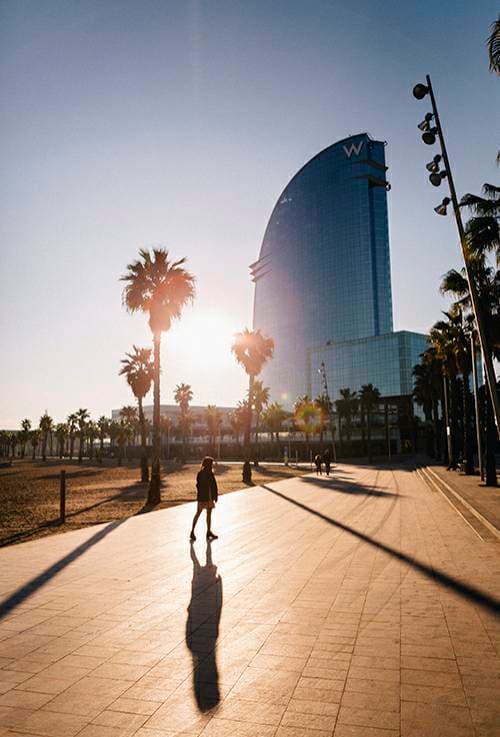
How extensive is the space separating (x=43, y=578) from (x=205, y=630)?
406cm

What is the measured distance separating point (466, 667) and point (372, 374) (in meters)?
126

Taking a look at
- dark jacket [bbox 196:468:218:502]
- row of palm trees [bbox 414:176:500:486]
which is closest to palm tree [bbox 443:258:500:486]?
row of palm trees [bbox 414:176:500:486]

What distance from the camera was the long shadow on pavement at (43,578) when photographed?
690cm

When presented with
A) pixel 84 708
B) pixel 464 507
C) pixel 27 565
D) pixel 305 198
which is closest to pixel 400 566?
pixel 84 708

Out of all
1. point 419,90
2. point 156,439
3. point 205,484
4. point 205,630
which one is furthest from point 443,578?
point 156,439

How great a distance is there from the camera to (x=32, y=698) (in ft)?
13.8

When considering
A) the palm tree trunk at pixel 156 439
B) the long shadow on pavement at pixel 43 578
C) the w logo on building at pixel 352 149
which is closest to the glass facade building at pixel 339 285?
the w logo on building at pixel 352 149

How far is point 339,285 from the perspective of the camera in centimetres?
15888

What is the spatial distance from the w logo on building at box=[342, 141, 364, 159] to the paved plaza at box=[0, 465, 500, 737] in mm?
187039

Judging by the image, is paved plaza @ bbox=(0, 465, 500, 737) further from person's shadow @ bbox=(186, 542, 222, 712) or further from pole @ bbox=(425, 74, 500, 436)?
pole @ bbox=(425, 74, 500, 436)

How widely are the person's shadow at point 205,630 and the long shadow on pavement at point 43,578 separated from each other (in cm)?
258

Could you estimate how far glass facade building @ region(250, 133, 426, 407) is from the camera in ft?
424

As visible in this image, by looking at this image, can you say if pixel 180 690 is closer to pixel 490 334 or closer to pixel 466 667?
pixel 466 667

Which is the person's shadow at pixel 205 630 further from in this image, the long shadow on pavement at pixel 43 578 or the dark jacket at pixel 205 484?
the long shadow on pavement at pixel 43 578
